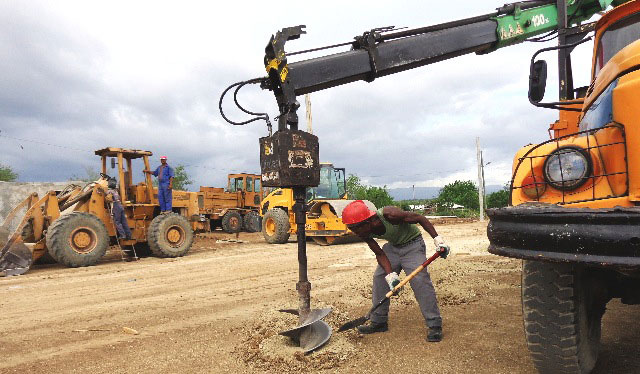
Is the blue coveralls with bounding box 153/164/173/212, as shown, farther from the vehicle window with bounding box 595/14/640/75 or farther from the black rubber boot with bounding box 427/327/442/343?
the vehicle window with bounding box 595/14/640/75

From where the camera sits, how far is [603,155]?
97.0 inches

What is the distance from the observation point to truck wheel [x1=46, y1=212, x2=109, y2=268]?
29.6 ft

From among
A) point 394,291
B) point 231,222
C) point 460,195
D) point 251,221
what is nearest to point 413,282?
point 394,291

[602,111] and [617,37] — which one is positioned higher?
[617,37]

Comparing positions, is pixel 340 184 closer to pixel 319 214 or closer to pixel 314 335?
pixel 319 214

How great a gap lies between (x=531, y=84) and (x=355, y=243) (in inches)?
378

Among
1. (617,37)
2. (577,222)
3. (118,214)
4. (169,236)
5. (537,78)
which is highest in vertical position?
(617,37)

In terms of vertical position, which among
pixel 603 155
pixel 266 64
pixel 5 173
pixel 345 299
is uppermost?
pixel 5 173

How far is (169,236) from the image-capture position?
1102 centimetres

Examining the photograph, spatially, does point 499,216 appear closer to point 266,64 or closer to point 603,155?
point 603,155

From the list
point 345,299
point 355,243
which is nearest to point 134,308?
point 345,299

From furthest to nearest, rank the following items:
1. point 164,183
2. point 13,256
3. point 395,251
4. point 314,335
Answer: point 164,183, point 13,256, point 395,251, point 314,335

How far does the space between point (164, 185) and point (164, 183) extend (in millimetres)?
52

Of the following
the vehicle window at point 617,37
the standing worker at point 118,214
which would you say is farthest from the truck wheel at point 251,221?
the vehicle window at point 617,37
